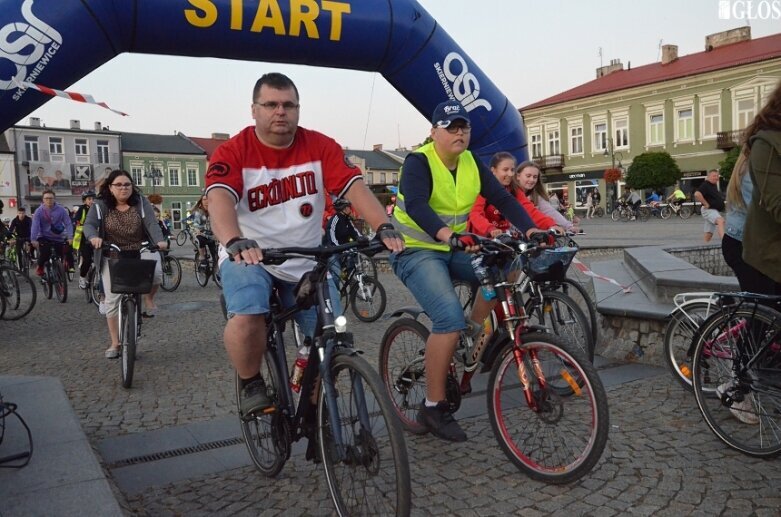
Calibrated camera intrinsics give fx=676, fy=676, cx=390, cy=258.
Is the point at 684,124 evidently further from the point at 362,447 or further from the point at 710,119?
the point at 362,447

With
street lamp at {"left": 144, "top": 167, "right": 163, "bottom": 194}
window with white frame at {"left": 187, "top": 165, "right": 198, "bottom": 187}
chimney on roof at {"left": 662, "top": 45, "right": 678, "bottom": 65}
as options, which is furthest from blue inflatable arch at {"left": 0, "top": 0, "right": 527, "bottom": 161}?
window with white frame at {"left": 187, "top": 165, "right": 198, "bottom": 187}

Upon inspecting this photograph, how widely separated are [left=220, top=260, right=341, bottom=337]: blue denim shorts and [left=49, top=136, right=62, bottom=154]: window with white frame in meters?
62.8

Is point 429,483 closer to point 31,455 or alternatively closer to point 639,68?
point 31,455

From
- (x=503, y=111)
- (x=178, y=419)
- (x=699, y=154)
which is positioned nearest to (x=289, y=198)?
(x=178, y=419)

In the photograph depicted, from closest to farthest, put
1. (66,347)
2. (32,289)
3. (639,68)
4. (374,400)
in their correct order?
(374,400) → (66,347) → (32,289) → (639,68)

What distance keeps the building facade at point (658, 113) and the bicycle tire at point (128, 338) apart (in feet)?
121

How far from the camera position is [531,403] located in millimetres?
3262

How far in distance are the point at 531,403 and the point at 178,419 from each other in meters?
2.51

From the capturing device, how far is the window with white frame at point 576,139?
49.7 metres

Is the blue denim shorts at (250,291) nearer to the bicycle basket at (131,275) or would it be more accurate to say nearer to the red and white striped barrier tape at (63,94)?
the bicycle basket at (131,275)

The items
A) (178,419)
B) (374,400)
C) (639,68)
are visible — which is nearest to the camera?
(374,400)

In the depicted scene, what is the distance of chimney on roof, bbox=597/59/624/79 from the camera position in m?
52.0

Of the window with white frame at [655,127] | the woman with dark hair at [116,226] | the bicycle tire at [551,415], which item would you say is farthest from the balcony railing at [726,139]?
the bicycle tire at [551,415]

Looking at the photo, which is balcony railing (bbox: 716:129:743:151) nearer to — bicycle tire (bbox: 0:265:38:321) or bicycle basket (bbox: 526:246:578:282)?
bicycle tire (bbox: 0:265:38:321)
